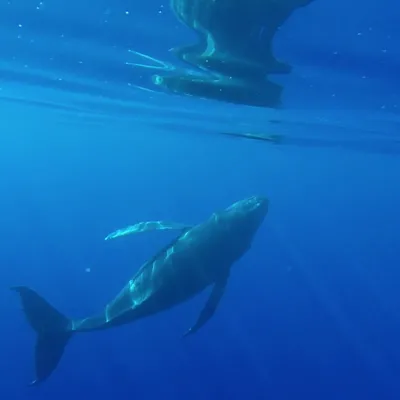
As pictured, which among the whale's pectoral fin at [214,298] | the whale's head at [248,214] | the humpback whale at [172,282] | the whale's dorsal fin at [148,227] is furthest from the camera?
the whale's dorsal fin at [148,227]

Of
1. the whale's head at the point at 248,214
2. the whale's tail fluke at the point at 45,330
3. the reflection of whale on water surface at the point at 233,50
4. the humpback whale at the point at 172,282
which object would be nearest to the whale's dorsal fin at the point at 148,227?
the humpback whale at the point at 172,282

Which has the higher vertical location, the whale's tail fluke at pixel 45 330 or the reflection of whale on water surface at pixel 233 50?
the reflection of whale on water surface at pixel 233 50

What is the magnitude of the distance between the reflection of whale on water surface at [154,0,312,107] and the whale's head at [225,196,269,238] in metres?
3.74

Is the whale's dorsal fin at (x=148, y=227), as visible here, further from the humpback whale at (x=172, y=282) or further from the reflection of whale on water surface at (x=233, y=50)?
the reflection of whale on water surface at (x=233, y=50)

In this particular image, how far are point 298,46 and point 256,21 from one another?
2.21 m

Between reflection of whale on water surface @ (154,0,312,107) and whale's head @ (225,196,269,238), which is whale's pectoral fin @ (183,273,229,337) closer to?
whale's head @ (225,196,269,238)

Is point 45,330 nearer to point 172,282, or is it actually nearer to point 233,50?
point 172,282

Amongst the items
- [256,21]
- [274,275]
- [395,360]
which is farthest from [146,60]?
[274,275]

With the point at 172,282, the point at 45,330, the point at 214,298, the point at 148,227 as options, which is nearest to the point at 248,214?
the point at 214,298

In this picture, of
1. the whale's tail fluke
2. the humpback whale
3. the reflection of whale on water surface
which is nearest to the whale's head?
the humpback whale

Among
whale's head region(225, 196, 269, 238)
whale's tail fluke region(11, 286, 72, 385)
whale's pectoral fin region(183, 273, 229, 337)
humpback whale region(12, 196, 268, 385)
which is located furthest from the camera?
whale's head region(225, 196, 269, 238)

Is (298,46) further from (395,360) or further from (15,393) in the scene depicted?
(395,360)

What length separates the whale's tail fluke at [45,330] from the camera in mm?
13242

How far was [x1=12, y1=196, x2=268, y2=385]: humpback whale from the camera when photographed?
1223cm
